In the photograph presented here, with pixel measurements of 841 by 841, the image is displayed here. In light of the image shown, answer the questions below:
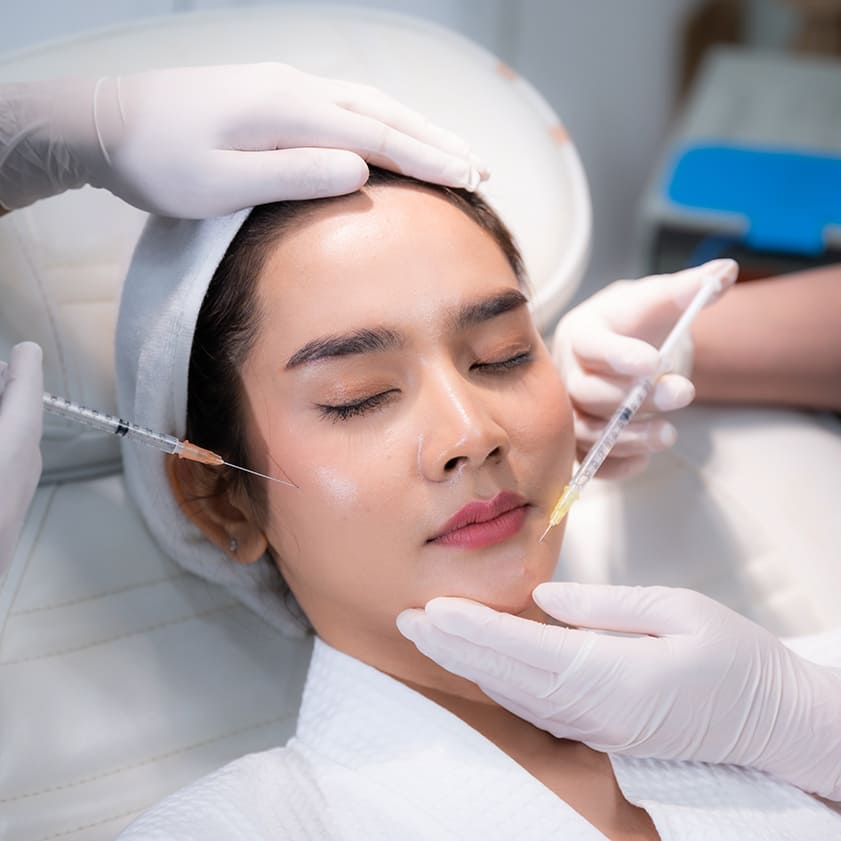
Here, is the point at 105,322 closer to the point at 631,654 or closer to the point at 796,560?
the point at 631,654

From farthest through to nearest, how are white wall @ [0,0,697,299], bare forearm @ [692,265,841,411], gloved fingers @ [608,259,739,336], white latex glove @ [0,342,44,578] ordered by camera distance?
white wall @ [0,0,697,299] → bare forearm @ [692,265,841,411] → gloved fingers @ [608,259,739,336] → white latex glove @ [0,342,44,578]

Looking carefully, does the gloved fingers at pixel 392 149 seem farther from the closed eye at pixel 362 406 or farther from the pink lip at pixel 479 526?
the pink lip at pixel 479 526

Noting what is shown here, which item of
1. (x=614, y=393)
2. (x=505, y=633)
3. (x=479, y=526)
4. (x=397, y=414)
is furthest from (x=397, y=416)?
(x=614, y=393)

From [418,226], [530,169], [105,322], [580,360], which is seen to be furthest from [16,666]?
[530,169]

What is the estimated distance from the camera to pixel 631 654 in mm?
1086

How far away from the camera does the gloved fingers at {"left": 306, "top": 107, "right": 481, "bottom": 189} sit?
3.73 feet

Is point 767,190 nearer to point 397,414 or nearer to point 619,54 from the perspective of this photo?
point 619,54

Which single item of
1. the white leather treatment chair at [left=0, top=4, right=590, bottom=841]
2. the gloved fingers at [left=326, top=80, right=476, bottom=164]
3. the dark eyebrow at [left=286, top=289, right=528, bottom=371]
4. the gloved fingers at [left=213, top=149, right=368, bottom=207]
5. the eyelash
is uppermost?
the gloved fingers at [left=326, top=80, right=476, bottom=164]

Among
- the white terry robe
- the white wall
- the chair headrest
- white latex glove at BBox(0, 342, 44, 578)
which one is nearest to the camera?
white latex glove at BBox(0, 342, 44, 578)

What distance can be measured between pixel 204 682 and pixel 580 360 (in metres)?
0.65

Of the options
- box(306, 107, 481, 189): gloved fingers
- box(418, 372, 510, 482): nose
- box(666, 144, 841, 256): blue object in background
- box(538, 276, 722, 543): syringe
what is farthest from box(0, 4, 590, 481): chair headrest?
box(666, 144, 841, 256): blue object in background

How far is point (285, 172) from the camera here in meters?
1.10

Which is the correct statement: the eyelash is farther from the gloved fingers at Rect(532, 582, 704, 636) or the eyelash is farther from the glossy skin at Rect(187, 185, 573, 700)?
the gloved fingers at Rect(532, 582, 704, 636)

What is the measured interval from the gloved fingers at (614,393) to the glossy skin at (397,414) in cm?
24
